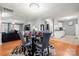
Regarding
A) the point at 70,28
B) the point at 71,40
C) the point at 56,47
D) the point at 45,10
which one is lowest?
the point at 56,47

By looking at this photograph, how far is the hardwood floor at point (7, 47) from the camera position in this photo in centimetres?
208

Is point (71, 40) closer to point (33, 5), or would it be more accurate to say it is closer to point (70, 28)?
point (70, 28)

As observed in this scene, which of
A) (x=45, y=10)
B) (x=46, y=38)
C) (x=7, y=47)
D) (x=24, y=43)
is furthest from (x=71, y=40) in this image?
(x=7, y=47)

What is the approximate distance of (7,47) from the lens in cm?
208

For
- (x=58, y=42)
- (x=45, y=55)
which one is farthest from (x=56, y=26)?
(x=45, y=55)

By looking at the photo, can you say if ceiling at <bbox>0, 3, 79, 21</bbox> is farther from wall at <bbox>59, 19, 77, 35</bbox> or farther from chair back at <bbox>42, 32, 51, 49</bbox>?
chair back at <bbox>42, 32, 51, 49</bbox>

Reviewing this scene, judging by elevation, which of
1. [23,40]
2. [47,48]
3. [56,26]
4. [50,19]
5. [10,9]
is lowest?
[47,48]

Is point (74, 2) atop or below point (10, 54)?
atop

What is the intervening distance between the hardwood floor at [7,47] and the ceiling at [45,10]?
0.51 metres

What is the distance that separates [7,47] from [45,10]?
1038 mm

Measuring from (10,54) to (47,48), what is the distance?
0.74 metres

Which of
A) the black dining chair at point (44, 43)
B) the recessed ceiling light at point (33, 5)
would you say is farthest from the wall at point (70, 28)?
the recessed ceiling light at point (33, 5)

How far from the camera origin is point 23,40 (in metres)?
2.12

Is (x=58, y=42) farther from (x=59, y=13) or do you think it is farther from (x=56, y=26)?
(x=59, y=13)
